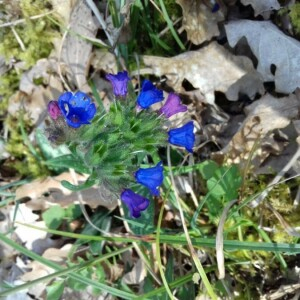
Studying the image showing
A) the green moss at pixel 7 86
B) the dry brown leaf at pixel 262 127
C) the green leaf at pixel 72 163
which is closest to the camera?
the green leaf at pixel 72 163

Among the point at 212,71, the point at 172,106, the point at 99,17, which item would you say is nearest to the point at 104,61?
the point at 99,17

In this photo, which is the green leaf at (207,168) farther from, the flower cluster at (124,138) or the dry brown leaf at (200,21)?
the dry brown leaf at (200,21)

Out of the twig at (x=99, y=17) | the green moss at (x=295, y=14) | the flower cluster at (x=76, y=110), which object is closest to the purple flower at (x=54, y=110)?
the flower cluster at (x=76, y=110)

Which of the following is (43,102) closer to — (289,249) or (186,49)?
(186,49)

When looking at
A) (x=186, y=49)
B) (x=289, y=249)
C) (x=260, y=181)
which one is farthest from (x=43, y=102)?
(x=289, y=249)

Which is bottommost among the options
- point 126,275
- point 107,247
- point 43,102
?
point 126,275

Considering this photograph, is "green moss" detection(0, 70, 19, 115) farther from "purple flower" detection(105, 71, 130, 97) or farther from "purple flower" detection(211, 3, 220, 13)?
"purple flower" detection(211, 3, 220, 13)

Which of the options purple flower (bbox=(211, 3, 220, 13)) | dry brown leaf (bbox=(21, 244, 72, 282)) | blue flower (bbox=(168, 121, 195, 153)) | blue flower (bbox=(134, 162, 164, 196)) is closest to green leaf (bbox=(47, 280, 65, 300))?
dry brown leaf (bbox=(21, 244, 72, 282))
